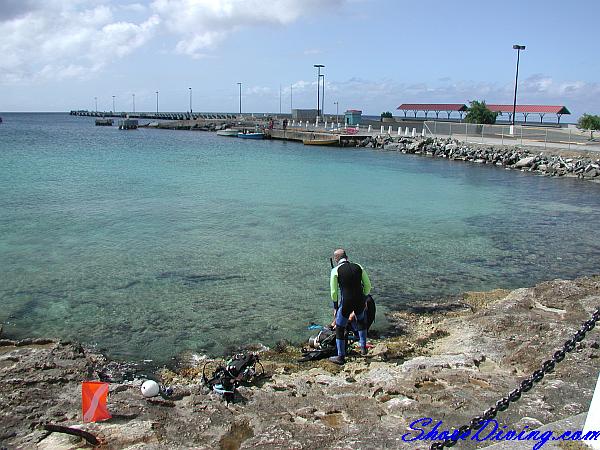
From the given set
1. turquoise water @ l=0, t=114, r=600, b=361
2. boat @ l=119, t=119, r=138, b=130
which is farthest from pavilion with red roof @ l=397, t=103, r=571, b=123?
boat @ l=119, t=119, r=138, b=130

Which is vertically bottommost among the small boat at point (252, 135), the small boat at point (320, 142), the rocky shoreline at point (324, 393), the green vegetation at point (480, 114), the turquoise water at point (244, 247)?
the turquoise water at point (244, 247)

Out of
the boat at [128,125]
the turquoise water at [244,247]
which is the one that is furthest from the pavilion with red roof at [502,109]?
the boat at [128,125]

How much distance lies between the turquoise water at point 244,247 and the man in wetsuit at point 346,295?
172cm

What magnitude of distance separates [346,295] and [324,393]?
156 cm

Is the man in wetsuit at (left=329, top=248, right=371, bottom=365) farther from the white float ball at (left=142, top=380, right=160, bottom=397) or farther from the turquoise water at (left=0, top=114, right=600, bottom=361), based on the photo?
the white float ball at (left=142, top=380, right=160, bottom=397)

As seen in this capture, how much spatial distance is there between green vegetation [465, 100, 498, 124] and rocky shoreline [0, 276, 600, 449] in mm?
57492

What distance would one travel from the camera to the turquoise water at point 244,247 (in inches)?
411

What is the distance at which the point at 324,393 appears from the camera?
6.73 metres

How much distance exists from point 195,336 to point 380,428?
487 cm

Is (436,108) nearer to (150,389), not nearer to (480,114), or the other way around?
(480,114)

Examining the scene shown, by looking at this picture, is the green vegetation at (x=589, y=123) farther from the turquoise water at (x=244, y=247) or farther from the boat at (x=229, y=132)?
the boat at (x=229, y=132)

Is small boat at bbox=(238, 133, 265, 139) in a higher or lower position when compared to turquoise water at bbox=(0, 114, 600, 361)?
higher

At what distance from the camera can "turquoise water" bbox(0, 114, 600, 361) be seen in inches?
411

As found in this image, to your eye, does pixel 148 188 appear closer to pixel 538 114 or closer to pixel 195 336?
pixel 195 336
